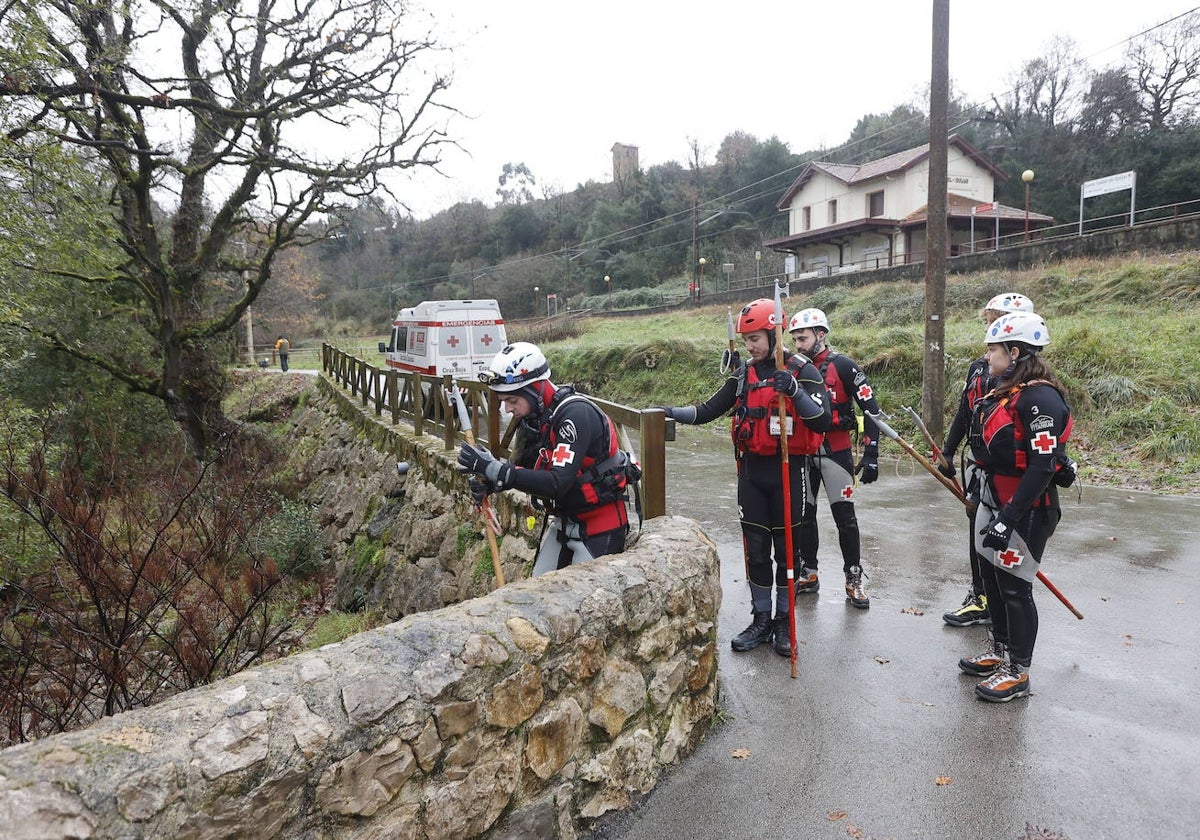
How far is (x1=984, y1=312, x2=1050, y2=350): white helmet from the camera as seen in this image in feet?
11.7

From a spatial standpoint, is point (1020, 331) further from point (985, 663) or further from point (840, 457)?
point (985, 663)

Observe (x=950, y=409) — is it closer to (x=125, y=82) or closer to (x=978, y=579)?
(x=978, y=579)

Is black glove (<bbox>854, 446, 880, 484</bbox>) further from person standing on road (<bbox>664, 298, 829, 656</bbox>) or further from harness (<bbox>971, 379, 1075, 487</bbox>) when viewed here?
harness (<bbox>971, 379, 1075, 487</bbox>)

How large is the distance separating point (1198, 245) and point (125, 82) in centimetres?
2262

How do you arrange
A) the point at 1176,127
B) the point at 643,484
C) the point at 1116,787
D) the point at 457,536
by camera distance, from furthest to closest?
the point at 1176,127
the point at 457,536
the point at 643,484
the point at 1116,787

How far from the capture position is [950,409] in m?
11.7

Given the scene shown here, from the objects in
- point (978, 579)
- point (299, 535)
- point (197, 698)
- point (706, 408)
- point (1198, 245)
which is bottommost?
point (299, 535)

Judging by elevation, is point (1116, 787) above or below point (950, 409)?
below

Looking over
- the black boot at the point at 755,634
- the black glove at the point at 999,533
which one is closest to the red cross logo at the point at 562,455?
the black boot at the point at 755,634

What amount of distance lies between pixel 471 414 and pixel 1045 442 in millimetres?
6140

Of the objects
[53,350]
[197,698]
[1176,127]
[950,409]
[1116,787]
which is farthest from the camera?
[1176,127]

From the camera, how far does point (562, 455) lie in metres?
3.54

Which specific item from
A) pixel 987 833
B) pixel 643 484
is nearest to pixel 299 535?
pixel 643 484

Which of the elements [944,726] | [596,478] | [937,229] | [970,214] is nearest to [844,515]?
[944,726]
